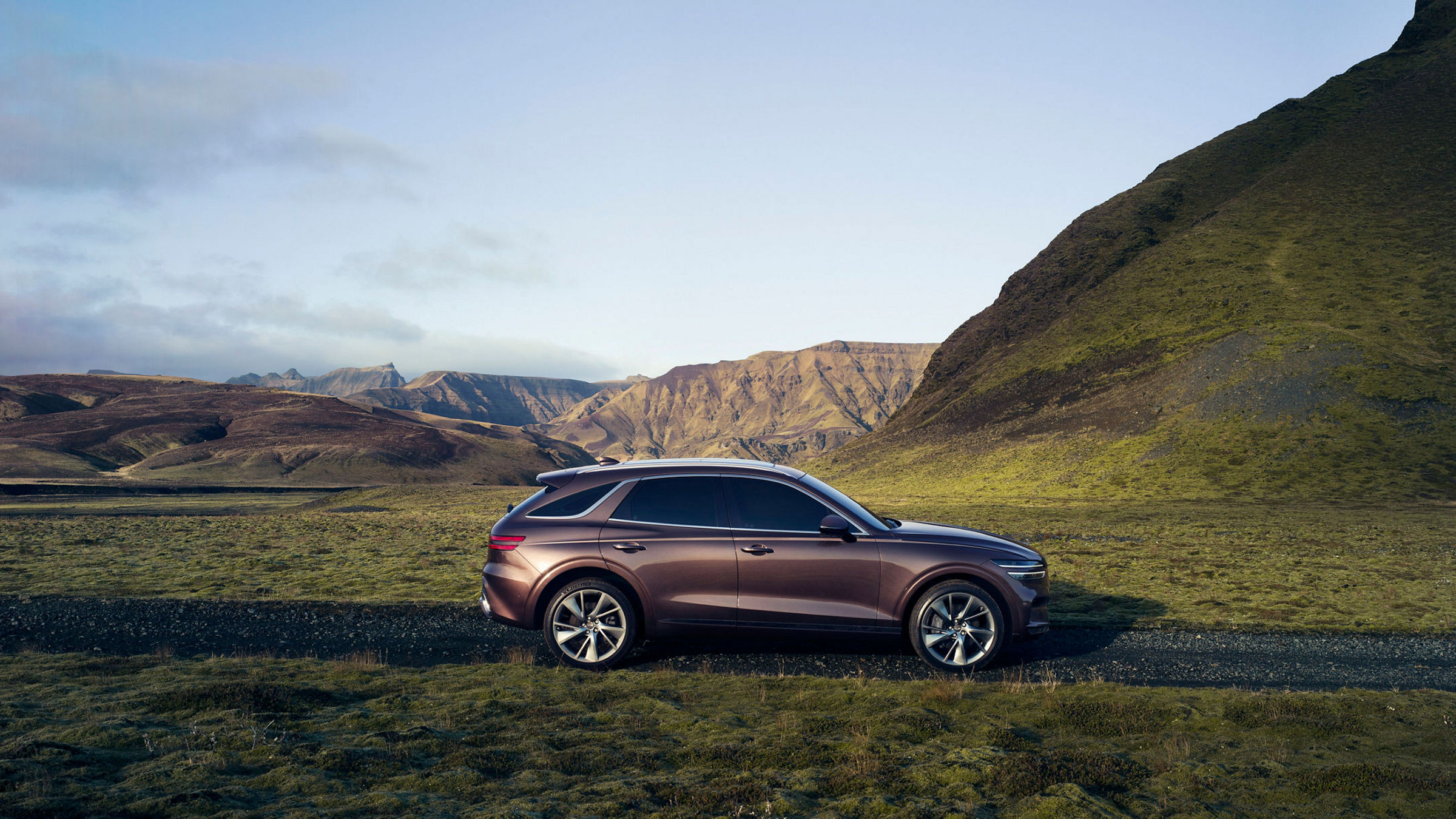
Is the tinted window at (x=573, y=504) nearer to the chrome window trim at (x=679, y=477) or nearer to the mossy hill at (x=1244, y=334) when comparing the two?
the chrome window trim at (x=679, y=477)

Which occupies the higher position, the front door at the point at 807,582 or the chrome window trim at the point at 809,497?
the chrome window trim at the point at 809,497

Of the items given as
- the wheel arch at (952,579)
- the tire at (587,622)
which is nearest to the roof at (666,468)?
the tire at (587,622)

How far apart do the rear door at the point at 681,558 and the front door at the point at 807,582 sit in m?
0.16

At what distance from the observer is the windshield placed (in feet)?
27.1

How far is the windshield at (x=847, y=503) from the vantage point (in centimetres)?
827

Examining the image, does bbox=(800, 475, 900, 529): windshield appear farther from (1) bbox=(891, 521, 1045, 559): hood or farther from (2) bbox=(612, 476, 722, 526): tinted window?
(2) bbox=(612, 476, 722, 526): tinted window

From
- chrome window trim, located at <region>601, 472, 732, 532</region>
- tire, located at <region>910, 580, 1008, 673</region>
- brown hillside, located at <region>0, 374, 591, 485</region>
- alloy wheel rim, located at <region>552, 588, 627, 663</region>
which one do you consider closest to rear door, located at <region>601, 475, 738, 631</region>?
chrome window trim, located at <region>601, 472, 732, 532</region>

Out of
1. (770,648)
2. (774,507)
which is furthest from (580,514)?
(770,648)

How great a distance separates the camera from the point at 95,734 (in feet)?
16.6

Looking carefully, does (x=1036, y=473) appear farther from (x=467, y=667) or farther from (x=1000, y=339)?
(x=467, y=667)

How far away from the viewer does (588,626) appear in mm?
8117

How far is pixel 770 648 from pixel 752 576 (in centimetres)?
164

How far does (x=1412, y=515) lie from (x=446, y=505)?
55326mm

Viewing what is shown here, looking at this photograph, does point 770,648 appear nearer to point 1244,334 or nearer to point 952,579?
point 952,579
